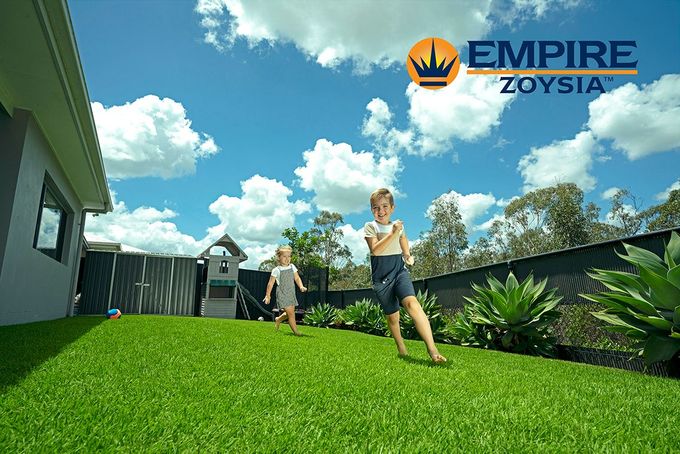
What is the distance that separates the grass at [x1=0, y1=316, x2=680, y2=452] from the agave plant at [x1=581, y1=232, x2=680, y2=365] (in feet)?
1.37

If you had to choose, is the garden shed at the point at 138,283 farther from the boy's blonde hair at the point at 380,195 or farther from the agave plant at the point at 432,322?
the boy's blonde hair at the point at 380,195

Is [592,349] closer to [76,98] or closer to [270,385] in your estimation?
[270,385]

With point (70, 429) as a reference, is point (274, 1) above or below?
above

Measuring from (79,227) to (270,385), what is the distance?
11686mm

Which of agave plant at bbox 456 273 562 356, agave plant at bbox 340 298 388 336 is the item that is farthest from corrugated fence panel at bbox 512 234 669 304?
agave plant at bbox 340 298 388 336

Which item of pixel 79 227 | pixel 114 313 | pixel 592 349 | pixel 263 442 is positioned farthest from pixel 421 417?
pixel 79 227

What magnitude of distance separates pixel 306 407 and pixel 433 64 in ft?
39.0

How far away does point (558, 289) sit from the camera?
5.54 meters

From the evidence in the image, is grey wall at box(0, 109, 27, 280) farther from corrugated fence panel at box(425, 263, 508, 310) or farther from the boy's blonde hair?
corrugated fence panel at box(425, 263, 508, 310)

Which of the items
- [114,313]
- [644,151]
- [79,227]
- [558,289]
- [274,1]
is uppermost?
[644,151]

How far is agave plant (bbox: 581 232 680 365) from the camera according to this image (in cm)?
326

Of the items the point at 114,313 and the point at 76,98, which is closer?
the point at 76,98

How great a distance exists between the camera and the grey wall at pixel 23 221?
5469 mm

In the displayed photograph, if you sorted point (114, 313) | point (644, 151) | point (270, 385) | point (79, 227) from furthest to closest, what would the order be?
1. point (644, 151)
2. point (79, 227)
3. point (114, 313)
4. point (270, 385)
